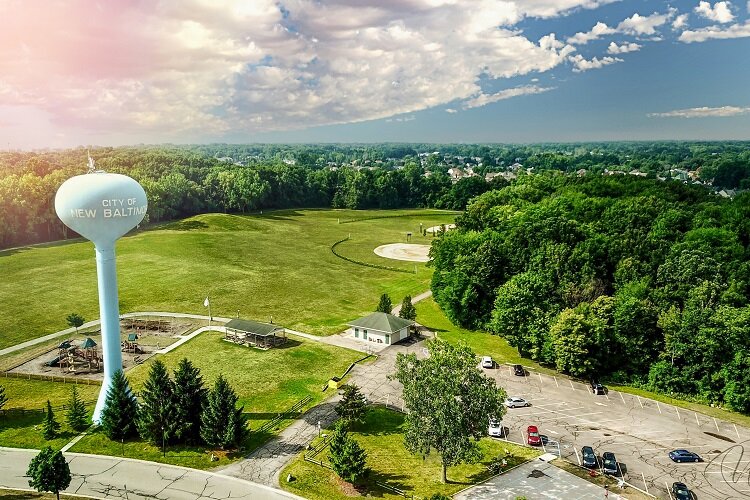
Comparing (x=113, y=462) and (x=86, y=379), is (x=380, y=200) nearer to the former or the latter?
(x=86, y=379)

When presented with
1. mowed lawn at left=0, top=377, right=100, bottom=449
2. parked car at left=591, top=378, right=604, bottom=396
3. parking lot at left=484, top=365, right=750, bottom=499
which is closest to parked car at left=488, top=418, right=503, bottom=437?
parking lot at left=484, top=365, right=750, bottom=499

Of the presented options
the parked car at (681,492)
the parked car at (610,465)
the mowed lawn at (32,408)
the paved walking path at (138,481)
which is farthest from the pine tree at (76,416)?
the parked car at (681,492)

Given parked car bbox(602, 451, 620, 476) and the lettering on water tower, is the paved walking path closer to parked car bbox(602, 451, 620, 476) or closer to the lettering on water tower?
the lettering on water tower

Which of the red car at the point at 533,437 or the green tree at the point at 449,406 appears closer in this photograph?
the green tree at the point at 449,406

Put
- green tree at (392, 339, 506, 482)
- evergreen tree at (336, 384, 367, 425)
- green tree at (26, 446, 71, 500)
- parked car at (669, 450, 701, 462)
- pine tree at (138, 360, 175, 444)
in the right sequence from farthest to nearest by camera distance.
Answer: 1. evergreen tree at (336, 384, 367, 425)
2. pine tree at (138, 360, 175, 444)
3. parked car at (669, 450, 701, 462)
4. green tree at (392, 339, 506, 482)
5. green tree at (26, 446, 71, 500)

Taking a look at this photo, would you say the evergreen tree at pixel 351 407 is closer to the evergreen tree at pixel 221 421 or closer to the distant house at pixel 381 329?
the evergreen tree at pixel 221 421

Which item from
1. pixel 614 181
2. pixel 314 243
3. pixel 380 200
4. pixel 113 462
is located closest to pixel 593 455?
pixel 113 462


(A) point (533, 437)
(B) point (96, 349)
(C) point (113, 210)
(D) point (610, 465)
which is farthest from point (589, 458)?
(B) point (96, 349)
